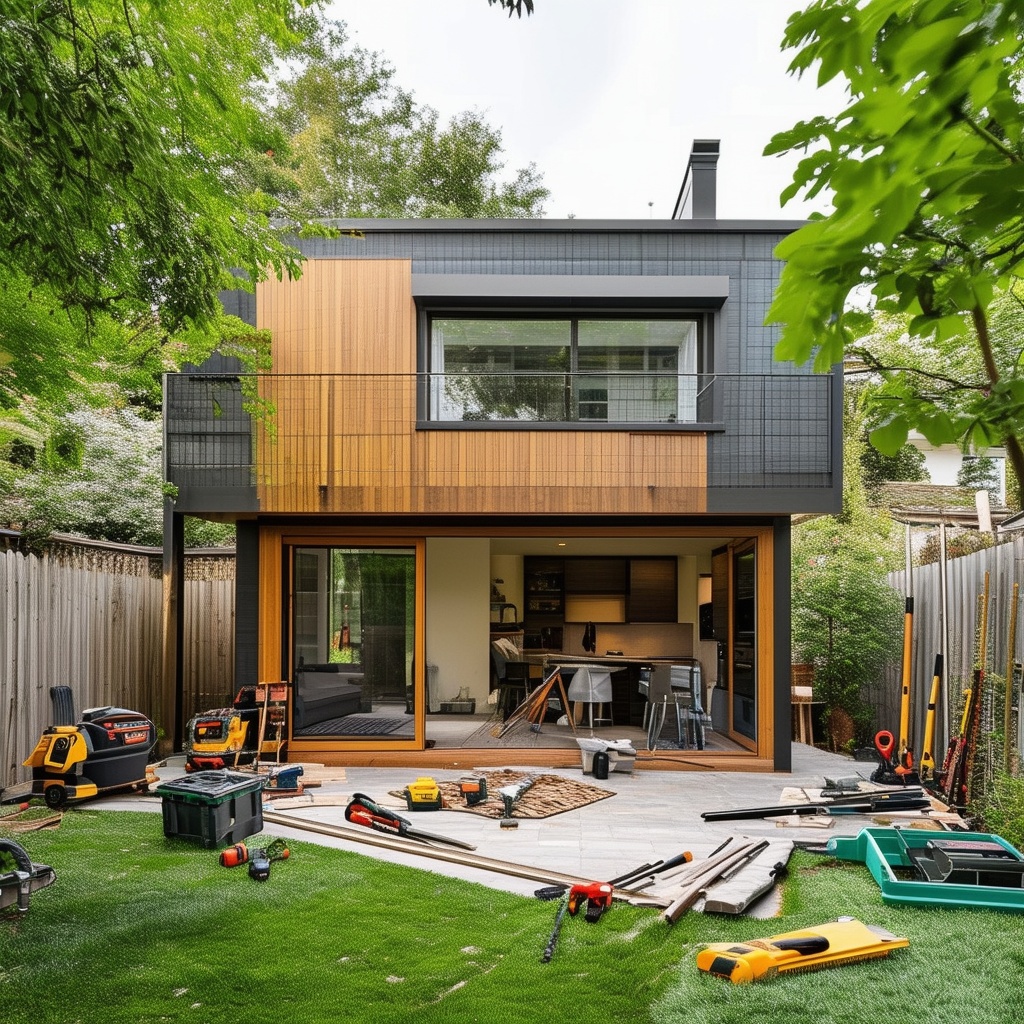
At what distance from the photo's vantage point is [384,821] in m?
6.07

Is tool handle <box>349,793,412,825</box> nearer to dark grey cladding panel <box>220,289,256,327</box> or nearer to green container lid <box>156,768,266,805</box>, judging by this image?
green container lid <box>156,768,266,805</box>

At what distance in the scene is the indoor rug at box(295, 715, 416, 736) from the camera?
29.7 feet

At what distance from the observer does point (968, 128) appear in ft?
4.34

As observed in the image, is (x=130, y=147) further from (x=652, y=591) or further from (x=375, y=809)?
(x=652, y=591)

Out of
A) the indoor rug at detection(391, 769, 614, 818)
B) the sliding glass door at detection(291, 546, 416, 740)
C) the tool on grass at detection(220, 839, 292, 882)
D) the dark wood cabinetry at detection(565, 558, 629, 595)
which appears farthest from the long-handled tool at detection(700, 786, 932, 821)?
the dark wood cabinetry at detection(565, 558, 629, 595)

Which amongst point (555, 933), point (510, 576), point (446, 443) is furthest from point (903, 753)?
point (510, 576)

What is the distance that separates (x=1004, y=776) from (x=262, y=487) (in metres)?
6.78

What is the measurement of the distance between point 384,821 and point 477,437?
155 inches

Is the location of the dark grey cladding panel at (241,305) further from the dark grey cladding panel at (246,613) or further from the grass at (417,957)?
the grass at (417,957)

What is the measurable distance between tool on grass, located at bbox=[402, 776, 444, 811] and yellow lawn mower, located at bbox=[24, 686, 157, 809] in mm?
2272

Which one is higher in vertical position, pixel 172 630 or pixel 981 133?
pixel 981 133

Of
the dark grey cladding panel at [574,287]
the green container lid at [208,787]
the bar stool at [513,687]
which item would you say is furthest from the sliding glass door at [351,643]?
the green container lid at [208,787]

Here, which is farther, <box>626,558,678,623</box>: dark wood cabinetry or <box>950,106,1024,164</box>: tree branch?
<box>626,558,678,623</box>: dark wood cabinetry

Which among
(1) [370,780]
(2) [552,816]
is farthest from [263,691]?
(2) [552,816]
